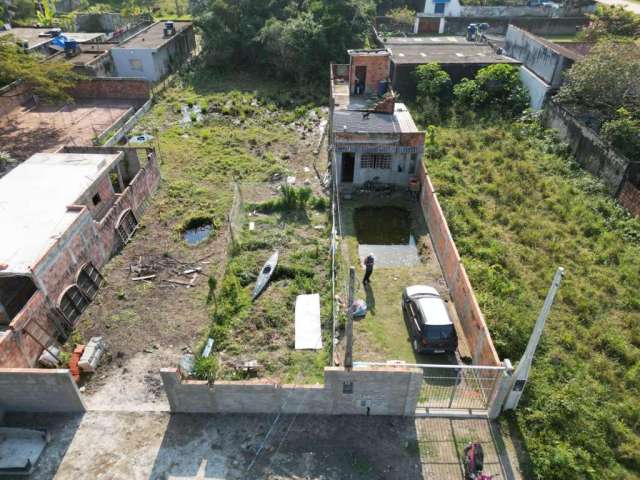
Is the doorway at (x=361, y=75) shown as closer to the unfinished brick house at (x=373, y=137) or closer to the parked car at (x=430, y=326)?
the unfinished brick house at (x=373, y=137)

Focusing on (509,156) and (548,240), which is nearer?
(548,240)

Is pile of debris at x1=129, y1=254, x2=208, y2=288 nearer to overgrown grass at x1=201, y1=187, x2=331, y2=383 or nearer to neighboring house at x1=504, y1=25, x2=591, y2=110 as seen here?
overgrown grass at x1=201, y1=187, x2=331, y2=383

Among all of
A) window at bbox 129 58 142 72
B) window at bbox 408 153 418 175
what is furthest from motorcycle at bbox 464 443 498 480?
window at bbox 129 58 142 72

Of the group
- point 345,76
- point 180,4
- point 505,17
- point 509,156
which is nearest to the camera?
point 509,156

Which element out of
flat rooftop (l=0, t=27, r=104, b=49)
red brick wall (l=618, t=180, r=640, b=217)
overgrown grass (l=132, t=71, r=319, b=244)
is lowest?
overgrown grass (l=132, t=71, r=319, b=244)

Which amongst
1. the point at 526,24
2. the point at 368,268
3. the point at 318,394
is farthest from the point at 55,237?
the point at 526,24

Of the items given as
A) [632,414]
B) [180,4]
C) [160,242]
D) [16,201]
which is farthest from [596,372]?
[180,4]

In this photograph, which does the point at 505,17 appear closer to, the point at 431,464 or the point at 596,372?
the point at 596,372
